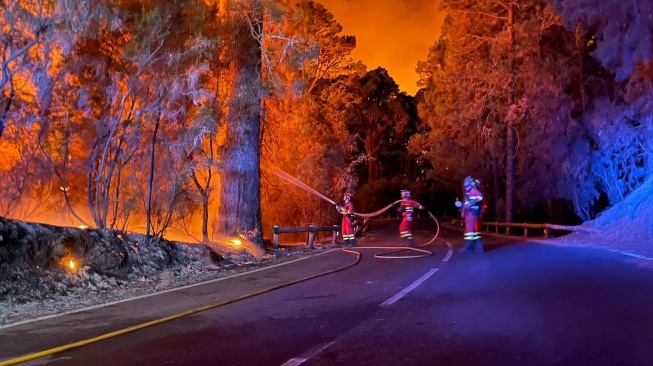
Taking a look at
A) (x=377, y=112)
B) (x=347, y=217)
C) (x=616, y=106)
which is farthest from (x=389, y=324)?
(x=377, y=112)

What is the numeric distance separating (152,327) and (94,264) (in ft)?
14.7

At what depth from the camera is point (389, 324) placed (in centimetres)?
720

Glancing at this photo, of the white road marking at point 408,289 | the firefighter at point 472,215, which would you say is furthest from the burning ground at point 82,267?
the firefighter at point 472,215

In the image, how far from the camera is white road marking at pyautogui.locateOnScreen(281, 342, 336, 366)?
568 cm

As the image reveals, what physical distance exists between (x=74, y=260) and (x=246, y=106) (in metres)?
7.10

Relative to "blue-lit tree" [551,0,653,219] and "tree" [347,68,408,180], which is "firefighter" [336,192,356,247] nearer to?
"blue-lit tree" [551,0,653,219]

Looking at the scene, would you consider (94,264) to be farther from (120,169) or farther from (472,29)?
(472,29)

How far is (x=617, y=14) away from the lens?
60.7 ft

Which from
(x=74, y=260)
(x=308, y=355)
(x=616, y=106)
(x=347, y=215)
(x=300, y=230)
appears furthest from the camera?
(x=616, y=106)

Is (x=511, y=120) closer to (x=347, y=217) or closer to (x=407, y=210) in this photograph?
(x=347, y=217)

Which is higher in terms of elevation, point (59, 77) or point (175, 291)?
point (59, 77)

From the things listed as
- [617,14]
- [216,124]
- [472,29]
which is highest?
[472,29]

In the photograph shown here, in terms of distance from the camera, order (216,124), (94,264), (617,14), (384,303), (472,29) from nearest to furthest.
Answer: (384,303) → (94,264) → (216,124) → (617,14) → (472,29)

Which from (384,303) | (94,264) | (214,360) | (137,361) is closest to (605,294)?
(384,303)
